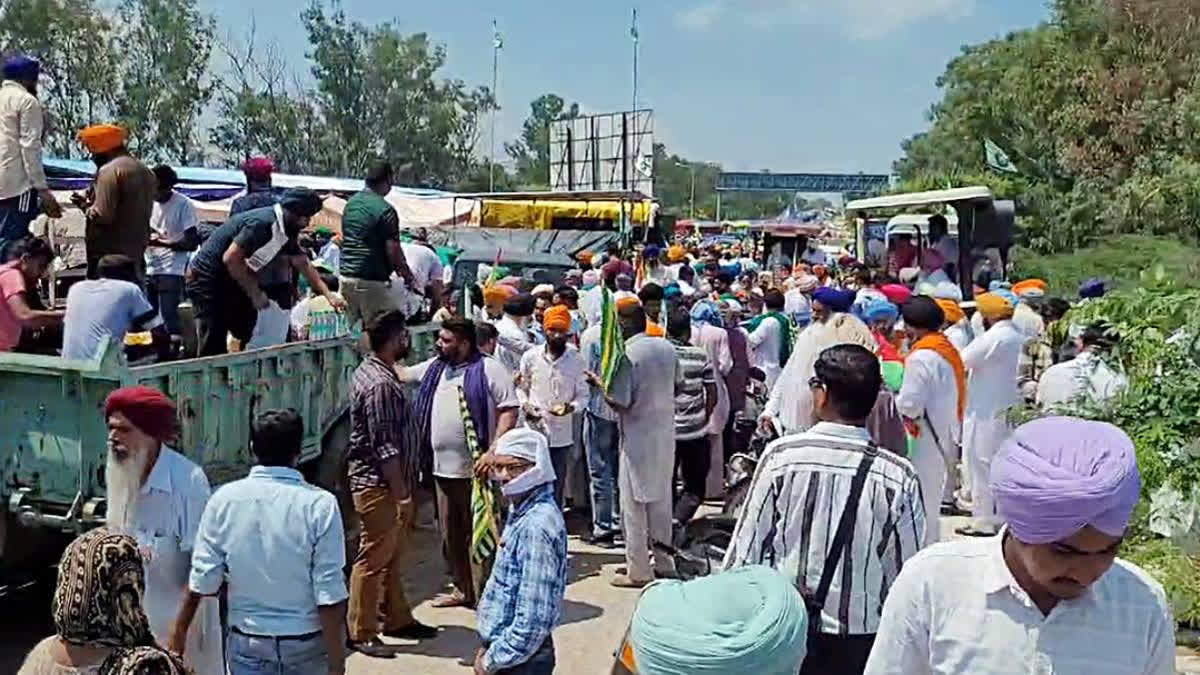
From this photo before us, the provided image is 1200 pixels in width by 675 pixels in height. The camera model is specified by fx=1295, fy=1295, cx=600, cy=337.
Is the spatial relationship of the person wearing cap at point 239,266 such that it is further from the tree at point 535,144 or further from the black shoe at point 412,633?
the tree at point 535,144

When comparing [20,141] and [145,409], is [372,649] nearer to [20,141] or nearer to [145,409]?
[145,409]

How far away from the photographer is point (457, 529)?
24.8 feet

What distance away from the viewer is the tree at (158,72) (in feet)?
149

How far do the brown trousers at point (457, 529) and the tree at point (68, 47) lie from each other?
3762 cm

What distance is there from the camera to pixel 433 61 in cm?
6062

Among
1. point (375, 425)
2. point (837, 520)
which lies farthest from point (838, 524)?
point (375, 425)

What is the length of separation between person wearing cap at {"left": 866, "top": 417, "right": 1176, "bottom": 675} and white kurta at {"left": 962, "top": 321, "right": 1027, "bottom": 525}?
6820mm

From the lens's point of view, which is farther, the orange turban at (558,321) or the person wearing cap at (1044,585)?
the orange turban at (558,321)

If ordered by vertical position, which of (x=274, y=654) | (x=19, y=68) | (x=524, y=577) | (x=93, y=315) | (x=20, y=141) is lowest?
(x=274, y=654)

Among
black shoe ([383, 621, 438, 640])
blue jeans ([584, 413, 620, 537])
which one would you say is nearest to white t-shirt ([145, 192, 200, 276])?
black shoe ([383, 621, 438, 640])

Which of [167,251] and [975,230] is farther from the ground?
[975,230]

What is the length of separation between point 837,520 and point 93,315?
4192 mm

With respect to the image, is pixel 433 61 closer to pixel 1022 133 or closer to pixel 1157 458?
pixel 1022 133

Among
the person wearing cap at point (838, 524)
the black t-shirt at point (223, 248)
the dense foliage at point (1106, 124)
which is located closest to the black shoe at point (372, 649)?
the black t-shirt at point (223, 248)
